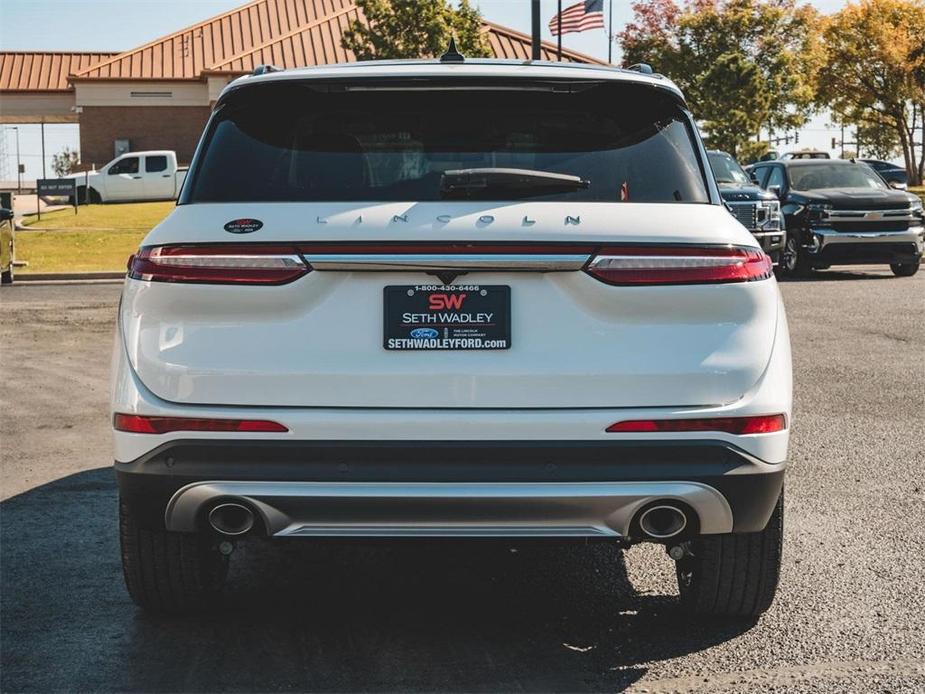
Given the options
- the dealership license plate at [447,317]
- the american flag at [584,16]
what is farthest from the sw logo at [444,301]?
the american flag at [584,16]

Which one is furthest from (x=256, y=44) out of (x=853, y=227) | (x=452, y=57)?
(x=452, y=57)

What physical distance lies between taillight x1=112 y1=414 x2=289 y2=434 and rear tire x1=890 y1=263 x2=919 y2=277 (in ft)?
61.6

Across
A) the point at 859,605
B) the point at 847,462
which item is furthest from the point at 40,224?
the point at 859,605

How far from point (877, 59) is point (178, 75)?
104 ft

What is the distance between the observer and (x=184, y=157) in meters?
64.1

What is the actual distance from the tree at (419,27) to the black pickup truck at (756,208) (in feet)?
72.4

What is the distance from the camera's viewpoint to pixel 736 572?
171 inches

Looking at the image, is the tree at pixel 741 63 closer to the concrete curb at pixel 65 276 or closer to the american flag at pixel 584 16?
the american flag at pixel 584 16

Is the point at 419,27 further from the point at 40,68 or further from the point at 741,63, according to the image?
the point at 40,68

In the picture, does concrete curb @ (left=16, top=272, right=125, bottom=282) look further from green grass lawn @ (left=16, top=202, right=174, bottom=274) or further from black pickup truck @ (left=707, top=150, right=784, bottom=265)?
black pickup truck @ (left=707, top=150, right=784, bottom=265)

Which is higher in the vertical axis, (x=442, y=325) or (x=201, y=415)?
(x=442, y=325)

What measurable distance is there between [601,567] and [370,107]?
214cm

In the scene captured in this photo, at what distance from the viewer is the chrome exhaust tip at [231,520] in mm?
3861

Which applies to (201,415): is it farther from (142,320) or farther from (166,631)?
(166,631)
